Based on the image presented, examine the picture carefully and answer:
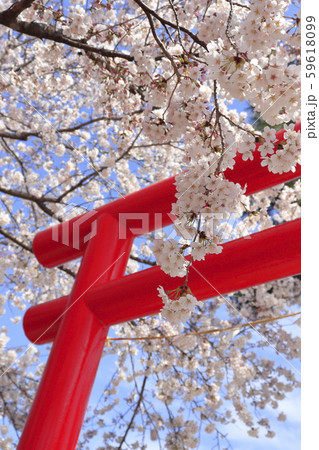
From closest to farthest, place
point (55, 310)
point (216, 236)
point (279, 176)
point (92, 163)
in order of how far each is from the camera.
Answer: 1. point (216, 236)
2. point (279, 176)
3. point (55, 310)
4. point (92, 163)

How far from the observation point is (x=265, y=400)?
16.8ft

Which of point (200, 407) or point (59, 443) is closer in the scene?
point (59, 443)

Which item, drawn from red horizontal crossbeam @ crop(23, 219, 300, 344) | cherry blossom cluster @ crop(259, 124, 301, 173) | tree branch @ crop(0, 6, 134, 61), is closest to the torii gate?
red horizontal crossbeam @ crop(23, 219, 300, 344)

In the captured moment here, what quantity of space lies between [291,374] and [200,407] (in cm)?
122

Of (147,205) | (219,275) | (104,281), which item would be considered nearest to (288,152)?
(219,275)

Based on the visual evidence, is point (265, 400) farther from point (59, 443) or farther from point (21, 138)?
point (21, 138)

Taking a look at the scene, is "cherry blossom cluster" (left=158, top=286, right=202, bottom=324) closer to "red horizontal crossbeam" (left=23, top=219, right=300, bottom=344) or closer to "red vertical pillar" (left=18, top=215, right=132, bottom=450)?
"red horizontal crossbeam" (left=23, top=219, right=300, bottom=344)

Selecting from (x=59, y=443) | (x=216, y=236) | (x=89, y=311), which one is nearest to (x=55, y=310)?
(x=89, y=311)

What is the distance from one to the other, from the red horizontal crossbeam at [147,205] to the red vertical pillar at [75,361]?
0.60 ft

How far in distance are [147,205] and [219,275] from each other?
76 cm

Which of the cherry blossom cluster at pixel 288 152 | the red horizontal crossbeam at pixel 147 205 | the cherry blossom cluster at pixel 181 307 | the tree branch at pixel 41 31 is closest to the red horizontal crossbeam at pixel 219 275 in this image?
the red horizontal crossbeam at pixel 147 205

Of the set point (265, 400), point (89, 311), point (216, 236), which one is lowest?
point (216, 236)

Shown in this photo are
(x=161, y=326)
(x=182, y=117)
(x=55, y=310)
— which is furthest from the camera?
(x=161, y=326)

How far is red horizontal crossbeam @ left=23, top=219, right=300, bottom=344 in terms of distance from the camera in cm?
201
